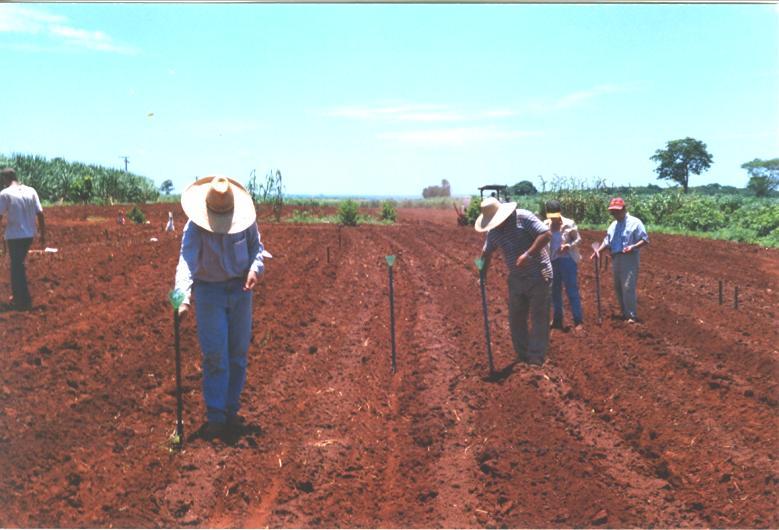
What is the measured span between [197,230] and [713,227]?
25.3m

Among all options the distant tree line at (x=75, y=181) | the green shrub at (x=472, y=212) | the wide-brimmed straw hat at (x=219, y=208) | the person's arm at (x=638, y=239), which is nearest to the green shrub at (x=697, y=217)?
the green shrub at (x=472, y=212)

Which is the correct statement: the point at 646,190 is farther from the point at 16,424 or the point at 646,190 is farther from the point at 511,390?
the point at 16,424

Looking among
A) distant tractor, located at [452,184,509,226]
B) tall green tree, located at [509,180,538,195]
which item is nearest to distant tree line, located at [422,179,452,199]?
tall green tree, located at [509,180,538,195]

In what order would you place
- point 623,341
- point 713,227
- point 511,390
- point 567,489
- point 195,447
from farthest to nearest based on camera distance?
point 713,227 < point 623,341 < point 511,390 < point 195,447 < point 567,489

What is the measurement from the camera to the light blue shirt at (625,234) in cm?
888

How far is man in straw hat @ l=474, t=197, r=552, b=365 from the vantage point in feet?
22.2

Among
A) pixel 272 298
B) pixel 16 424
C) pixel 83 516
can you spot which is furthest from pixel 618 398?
pixel 272 298

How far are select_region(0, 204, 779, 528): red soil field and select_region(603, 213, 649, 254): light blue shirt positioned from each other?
3.23ft

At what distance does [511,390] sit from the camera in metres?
6.23

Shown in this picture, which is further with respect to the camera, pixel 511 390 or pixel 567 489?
pixel 511 390

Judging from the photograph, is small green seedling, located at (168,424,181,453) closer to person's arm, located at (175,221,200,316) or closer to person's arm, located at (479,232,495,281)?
person's arm, located at (175,221,200,316)

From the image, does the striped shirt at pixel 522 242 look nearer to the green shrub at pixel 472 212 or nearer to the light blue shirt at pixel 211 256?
the light blue shirt at pixel 211 256

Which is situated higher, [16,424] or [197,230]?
[197,230]

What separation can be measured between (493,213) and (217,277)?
9.18ft
